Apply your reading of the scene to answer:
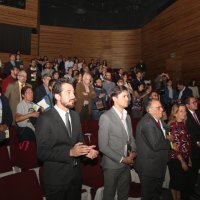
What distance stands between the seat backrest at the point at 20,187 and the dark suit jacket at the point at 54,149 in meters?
0.11

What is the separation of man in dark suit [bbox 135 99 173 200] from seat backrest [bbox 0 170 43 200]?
1.26 meters

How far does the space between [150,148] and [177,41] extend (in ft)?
30.5

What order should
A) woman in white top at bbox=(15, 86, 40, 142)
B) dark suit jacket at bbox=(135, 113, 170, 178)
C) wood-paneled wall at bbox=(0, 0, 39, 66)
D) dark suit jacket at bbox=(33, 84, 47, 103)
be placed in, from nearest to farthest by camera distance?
dark suit jacket at bbox=(135, 113, 170, 178) < woman in white top at bbox=(15, 86, 40, 142) < dark suit jacket at bbox=(33, 84, 47, 103) < wood-paneled wall at bbox=(0, 0, 39, 66)

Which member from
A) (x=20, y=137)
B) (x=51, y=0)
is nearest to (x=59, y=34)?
(x=51, y=0)

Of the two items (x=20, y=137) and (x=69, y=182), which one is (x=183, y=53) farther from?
(x=69, y=182)

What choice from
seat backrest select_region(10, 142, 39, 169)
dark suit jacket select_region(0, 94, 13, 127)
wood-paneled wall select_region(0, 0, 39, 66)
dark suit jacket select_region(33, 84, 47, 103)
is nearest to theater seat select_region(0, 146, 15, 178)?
seat backrest select_region(10, 142, 39, 169)

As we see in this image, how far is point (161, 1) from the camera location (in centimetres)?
1327

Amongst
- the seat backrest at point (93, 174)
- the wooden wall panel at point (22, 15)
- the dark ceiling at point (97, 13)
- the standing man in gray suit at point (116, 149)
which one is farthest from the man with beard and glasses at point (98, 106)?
the dark ceiling at point (97, 13)

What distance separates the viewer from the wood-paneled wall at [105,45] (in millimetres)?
15766

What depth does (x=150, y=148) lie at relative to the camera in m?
2.97

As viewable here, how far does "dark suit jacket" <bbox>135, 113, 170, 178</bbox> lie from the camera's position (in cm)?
294

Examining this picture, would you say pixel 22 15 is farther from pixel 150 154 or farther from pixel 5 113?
pixel 150 154

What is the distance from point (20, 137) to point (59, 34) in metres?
12.5

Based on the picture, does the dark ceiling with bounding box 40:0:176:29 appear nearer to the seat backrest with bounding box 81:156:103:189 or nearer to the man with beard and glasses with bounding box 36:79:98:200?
the seat backrest with bounding box 81:156:103:189
